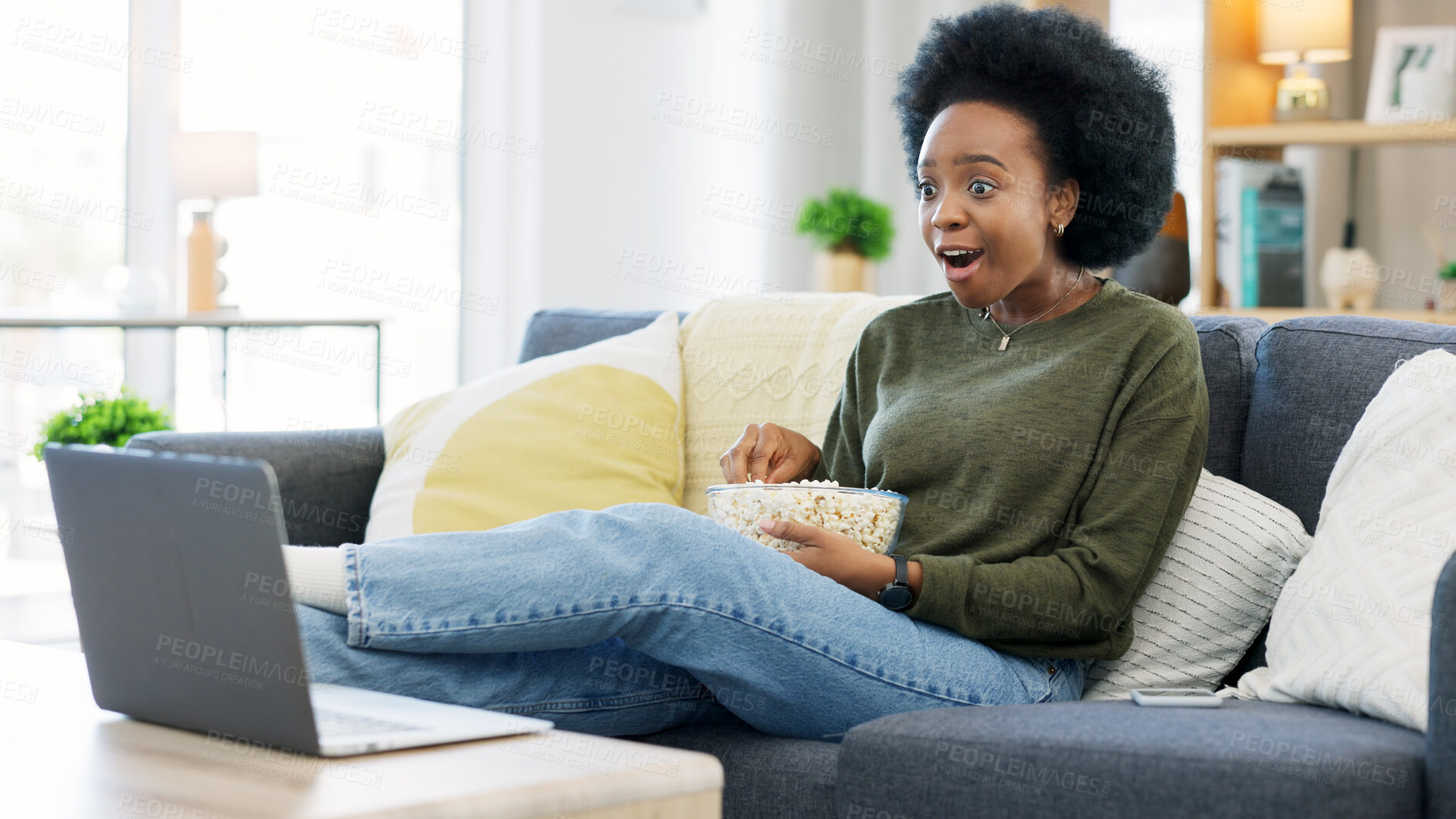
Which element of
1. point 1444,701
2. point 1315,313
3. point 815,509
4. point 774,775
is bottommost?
point 774,775

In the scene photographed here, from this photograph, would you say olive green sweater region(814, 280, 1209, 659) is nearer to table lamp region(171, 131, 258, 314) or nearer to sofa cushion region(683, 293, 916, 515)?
sofa cushion region(683, 293, 916, 515)

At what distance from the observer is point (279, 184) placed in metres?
3.70

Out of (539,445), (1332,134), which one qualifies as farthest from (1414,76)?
(539,445)

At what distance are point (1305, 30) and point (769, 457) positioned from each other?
2105mm

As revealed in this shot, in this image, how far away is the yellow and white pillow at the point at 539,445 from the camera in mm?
1792

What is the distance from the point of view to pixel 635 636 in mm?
1205

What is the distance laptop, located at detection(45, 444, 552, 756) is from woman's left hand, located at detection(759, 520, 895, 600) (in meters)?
0.42

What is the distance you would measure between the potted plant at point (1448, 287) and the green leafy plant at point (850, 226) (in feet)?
4.46

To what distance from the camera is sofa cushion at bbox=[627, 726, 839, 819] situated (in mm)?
1222

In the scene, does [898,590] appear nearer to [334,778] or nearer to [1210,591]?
[1210,591]

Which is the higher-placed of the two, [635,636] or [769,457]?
[769,457]

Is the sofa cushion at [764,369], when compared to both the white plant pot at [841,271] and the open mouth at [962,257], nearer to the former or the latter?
the open mouth at [962,257]

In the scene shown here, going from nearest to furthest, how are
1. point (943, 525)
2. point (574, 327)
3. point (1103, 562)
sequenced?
point (1103, 562), point (943, 525), point (574, 327)

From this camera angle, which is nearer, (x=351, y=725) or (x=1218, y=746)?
(x=351, y=725)
